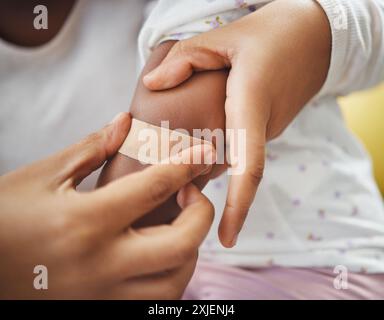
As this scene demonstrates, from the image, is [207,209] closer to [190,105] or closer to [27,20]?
[190,105]

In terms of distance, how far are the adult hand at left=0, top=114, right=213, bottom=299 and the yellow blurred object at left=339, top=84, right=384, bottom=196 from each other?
834 millimetres

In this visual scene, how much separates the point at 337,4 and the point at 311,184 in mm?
281

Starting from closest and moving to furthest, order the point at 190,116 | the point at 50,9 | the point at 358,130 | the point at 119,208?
the point at 119,208, the point at 190,116, the point at 50,9, the point at 358,130

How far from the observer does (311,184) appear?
0.71 meters

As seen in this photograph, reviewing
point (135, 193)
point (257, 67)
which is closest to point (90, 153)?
point (135, 193)

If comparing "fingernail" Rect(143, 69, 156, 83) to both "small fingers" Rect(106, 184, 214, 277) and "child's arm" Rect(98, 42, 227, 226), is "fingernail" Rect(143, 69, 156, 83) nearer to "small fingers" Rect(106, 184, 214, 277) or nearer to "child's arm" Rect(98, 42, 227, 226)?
"child's arm" Rect(98, 42, 227, 226)

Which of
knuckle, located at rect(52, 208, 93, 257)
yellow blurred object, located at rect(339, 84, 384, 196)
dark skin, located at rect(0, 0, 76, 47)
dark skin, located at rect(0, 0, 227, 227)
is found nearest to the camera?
knuckle, located at rect(52, 208, 93, 257)

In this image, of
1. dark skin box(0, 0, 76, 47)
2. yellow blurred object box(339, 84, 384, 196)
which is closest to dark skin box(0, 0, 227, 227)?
dark skin box(0, 0, 76, 47)

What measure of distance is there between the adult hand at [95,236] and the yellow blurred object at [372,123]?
2.74ft

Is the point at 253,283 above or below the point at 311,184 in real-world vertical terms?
below

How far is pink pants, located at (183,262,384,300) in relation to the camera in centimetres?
66

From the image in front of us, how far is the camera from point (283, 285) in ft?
2.19
